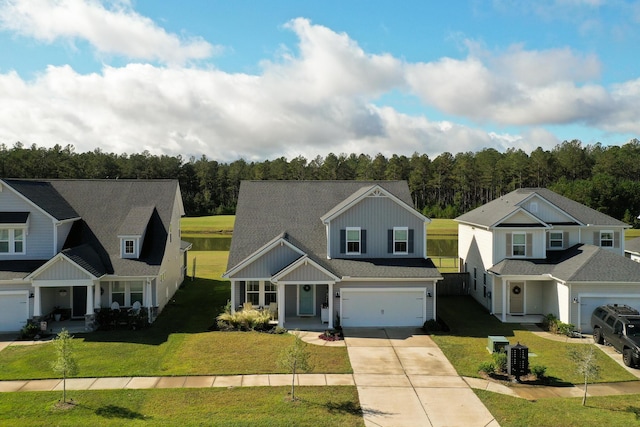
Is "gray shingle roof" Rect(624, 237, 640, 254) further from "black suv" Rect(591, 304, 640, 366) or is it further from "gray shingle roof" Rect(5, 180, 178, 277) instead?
"gray shingle roof" Rect(5, 180, 178, 277)

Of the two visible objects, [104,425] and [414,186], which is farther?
[414,186]

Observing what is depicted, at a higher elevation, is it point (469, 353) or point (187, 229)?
point (187, 229)

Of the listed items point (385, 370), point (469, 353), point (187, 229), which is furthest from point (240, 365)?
point (187, 229)

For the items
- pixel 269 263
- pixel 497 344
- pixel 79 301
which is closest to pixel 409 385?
pixel 497 344

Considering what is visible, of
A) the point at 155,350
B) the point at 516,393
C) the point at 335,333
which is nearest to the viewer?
the point at 516,393

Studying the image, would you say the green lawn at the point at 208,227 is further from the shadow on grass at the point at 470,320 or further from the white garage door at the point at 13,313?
the white garage door at the point at 13,313

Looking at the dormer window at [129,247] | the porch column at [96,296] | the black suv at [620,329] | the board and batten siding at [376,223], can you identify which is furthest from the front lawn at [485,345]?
the porch column at [96,296]

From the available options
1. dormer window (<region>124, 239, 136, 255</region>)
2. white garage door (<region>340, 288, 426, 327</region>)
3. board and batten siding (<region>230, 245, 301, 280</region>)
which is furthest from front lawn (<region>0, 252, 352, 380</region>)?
dormer window (<region>124, 239, 136, 255</region>)

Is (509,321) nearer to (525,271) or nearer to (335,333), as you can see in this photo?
(525,271)
